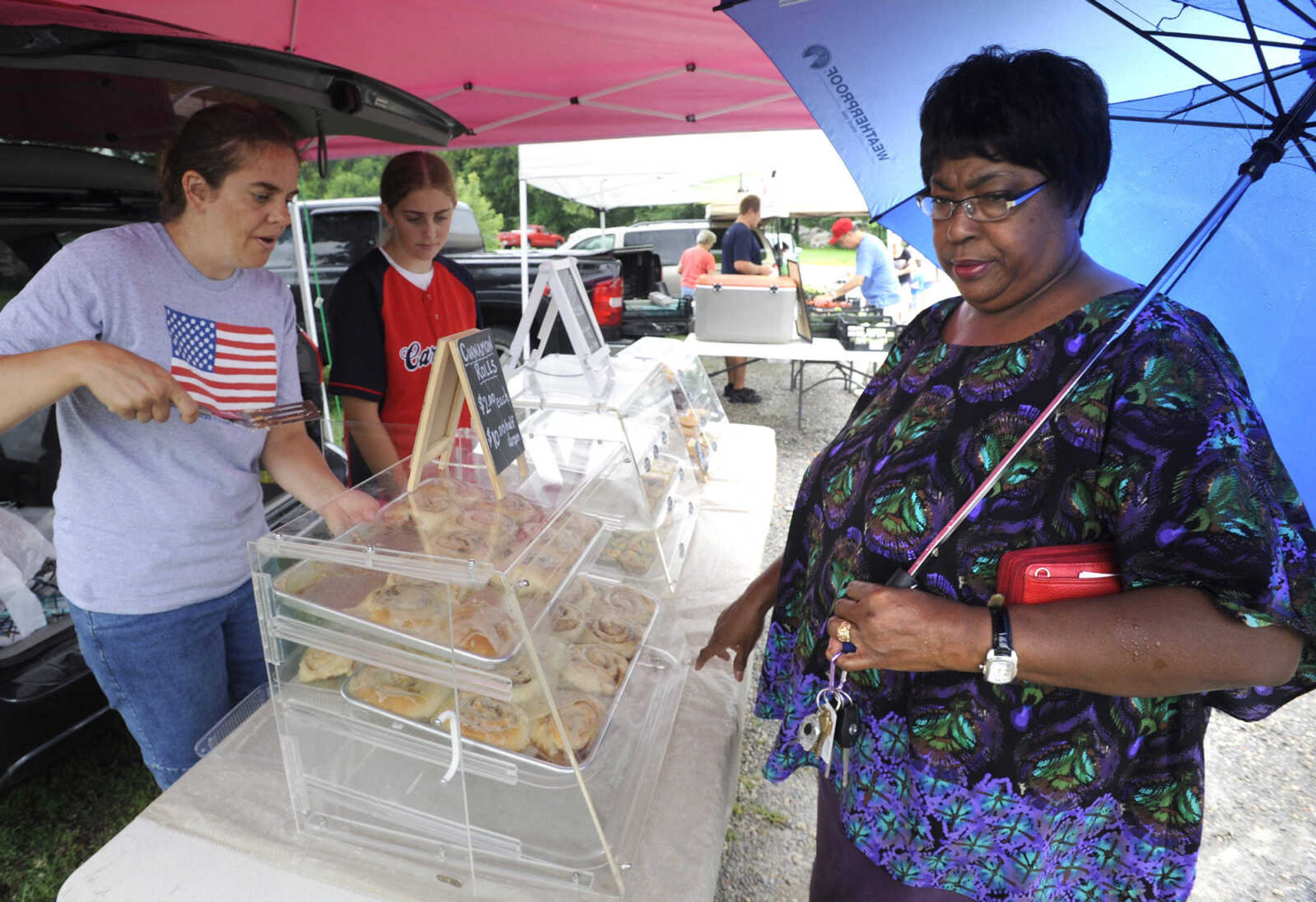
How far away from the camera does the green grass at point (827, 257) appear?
96.9 feet

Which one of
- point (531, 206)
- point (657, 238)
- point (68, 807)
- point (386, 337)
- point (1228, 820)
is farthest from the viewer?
point (531, 206)

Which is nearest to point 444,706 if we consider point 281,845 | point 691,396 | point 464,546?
point 464,546

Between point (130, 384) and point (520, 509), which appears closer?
point (130, 384)

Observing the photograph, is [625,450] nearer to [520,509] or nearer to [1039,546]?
[520,509]

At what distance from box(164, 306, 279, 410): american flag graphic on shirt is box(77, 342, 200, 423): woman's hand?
0.25 metres

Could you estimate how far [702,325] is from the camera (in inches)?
292

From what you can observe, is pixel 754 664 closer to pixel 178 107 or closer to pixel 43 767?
pixel 43 767

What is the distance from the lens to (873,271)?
10.0 meters

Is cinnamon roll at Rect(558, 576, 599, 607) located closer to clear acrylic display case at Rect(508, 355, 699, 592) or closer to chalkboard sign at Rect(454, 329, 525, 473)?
clear acrylic display case at Rect(508, 355, 699, 592)

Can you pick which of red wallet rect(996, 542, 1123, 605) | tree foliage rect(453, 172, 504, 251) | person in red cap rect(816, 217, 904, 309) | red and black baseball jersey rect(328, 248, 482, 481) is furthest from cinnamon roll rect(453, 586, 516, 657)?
tree foliage rect(453, 172, 504, 251)

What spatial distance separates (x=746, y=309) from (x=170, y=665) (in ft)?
20.4

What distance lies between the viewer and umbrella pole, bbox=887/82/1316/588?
107cm

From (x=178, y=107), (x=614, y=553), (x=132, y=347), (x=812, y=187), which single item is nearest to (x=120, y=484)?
(x=132, y=347)

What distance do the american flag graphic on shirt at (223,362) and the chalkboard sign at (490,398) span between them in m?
0.57
